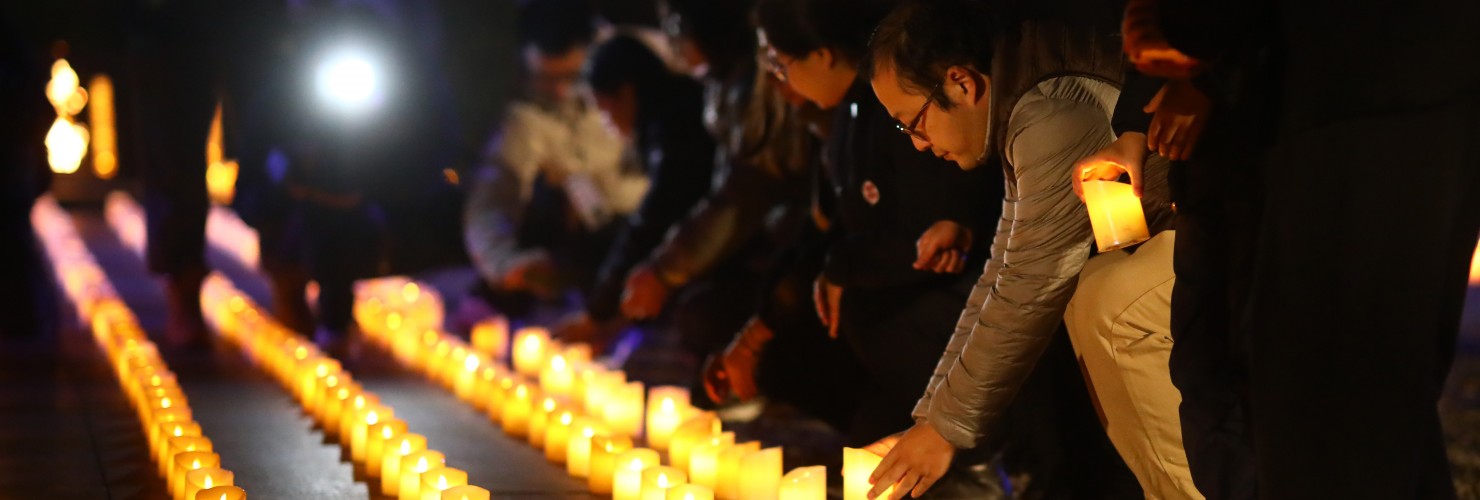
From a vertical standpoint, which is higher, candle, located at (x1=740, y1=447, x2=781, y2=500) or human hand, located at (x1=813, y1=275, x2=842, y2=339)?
human hand, located at (x1=813, y1=275, x2=842, y2=339)

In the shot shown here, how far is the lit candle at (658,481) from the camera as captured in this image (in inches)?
110

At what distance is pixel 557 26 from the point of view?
18.5 ft

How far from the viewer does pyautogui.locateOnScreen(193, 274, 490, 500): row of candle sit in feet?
9.43

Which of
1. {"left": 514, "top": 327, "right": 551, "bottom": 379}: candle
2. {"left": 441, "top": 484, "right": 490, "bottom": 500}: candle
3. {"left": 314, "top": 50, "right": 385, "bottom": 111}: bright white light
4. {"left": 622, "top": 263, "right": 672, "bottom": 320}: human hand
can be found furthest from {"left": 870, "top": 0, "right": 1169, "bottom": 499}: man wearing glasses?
{"left": 314, "top": 50, "right": 385, "bottom": 111}: bright white light

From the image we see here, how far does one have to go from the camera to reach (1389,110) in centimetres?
183

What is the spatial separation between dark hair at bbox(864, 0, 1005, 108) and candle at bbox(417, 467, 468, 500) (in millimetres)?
1108

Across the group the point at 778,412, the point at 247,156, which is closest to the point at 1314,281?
the point at 778,412

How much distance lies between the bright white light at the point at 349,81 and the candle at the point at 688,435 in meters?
2.74

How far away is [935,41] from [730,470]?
1.03 metres

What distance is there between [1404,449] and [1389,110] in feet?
1.40

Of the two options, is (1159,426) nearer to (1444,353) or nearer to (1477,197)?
(1444,353)

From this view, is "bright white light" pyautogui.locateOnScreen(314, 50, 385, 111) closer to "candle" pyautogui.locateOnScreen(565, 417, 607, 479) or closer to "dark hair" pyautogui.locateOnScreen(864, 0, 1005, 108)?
"candle" pyautogui.locateOnScreen(565, 417, 607, 479)

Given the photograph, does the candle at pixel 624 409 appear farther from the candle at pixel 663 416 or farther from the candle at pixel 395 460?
the candle at pixel 395 460

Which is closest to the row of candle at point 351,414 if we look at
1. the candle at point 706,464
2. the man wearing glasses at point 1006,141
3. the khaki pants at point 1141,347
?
the candle at point 706,464
